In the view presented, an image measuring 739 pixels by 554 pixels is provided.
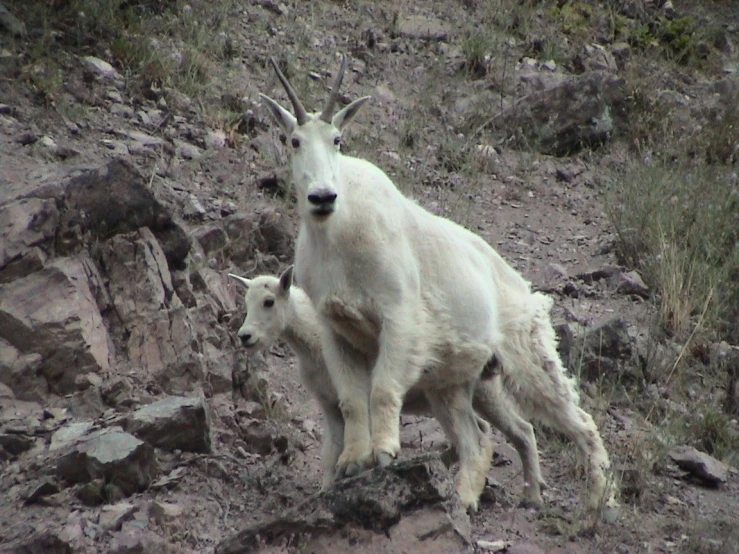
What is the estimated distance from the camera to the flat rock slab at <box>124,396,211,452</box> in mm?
6422

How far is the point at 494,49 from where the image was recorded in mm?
14547

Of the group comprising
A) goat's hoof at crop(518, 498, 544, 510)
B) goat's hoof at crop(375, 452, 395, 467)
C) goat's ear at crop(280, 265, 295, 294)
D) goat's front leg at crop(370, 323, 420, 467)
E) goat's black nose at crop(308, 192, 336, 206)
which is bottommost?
goat's hoof at crop(518, 498, 544, 510)

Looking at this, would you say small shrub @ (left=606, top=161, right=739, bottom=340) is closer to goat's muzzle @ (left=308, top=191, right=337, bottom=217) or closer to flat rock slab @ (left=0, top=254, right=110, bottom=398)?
goat's muzzle @ (left=308, top=191, right=337, bottom=217)

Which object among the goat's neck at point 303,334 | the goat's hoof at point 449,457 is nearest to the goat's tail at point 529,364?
the goat's hoof at point 449,457

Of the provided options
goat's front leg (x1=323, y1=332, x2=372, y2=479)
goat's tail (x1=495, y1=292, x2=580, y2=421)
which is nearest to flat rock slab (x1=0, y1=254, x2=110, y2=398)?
goat's front leg (x1=323, y1=332, x2=372, y2=479)

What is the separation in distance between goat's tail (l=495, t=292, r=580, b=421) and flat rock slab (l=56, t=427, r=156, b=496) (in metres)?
2.50

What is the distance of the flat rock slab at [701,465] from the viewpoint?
7.72 m

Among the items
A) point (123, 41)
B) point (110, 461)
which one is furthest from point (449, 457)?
point (123, 41)

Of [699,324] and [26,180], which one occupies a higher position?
[26,180]

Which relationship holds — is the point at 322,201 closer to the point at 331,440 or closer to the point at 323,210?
the point at 323,210

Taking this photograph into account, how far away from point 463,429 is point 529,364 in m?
0.67

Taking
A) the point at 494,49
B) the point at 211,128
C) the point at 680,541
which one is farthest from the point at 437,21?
the point at 680,541

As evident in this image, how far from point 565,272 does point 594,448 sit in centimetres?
359

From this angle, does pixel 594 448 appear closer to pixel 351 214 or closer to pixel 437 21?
Answer: pixel 351 214
